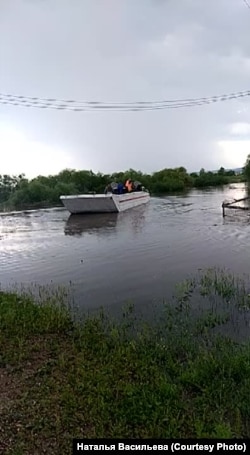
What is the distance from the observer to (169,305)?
7918 mm

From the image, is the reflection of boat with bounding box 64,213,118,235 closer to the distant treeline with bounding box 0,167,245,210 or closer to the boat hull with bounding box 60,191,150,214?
the boat hull with bounding box 60,191,150,214

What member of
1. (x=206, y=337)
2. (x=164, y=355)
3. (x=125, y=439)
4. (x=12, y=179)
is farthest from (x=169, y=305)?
(x=12, y=179)

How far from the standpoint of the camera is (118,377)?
4691 mm

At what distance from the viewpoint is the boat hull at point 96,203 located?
29.2 meters

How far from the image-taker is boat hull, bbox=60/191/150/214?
29219 millimetres

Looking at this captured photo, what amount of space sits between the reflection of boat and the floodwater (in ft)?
0.42

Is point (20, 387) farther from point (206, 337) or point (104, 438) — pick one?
point (206, 337)

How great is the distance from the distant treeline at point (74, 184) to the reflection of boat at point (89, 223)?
60.8 feet

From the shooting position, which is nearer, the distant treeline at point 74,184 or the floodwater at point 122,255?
the floodwater at point 122,255

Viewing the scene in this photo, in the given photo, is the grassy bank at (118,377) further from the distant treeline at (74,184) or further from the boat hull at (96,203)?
the distant treeline at (74,184)

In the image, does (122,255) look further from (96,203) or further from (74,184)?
(74,184)

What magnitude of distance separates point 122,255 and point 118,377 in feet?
32.1

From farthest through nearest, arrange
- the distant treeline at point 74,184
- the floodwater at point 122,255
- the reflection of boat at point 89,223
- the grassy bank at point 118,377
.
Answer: the distant treeline at point 74,184
the reflection of boat at point 89,223
the floodwater at point 122,255
the grassy bank at point 118,377

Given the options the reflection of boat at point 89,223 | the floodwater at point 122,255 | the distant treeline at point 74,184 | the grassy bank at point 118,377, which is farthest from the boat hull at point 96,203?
the grassy bank at point 118,377
